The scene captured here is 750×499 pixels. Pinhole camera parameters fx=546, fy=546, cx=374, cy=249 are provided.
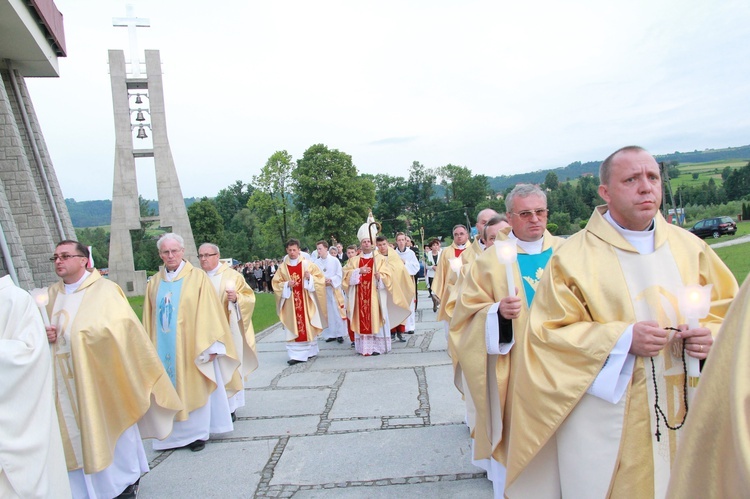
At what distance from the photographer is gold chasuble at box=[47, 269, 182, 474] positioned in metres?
3.91

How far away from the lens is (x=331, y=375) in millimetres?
8016

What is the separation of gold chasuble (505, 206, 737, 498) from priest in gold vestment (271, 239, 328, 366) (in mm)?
6832

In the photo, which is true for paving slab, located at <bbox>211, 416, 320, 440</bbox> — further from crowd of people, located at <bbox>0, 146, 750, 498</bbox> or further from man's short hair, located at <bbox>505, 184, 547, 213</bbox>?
man's short hair, located at <bbox>505, 184, 547, 213</bbox>

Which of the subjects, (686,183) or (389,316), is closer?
(389,316)

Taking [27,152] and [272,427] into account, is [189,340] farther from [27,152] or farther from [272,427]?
[27,152]

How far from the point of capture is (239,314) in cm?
648

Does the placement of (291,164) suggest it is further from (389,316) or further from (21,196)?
(389,316)

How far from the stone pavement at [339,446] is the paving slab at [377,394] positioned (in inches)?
0.5

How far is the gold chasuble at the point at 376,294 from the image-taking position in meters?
9.77

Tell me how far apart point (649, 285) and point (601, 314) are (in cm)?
26

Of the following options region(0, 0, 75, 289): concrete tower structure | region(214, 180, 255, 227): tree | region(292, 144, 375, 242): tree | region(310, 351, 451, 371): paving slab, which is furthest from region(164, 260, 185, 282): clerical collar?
region(214, 180, 255, 227): tree

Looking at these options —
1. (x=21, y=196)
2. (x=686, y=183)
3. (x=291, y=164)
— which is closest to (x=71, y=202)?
(x=291, y=164)

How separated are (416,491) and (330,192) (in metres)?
43.1

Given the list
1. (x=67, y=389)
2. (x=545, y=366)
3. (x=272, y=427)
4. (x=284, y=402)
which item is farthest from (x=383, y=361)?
(x=545, y=366)
